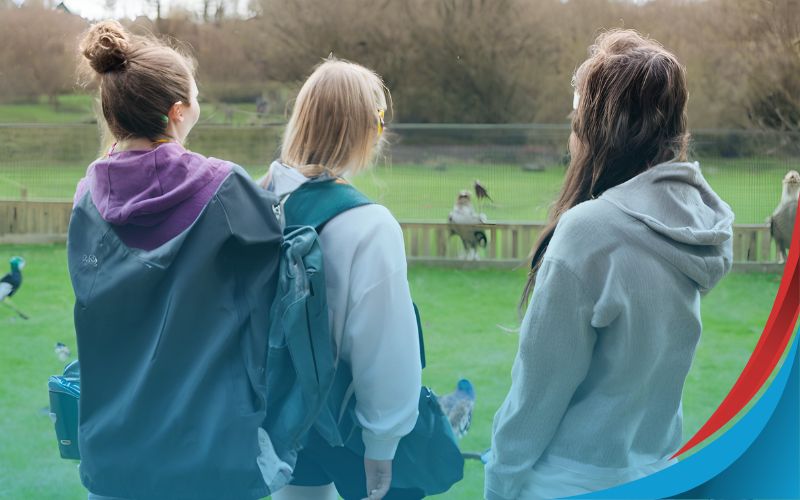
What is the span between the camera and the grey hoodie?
0.75 m

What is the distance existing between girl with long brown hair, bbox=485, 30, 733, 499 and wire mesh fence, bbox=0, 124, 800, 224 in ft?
14.7

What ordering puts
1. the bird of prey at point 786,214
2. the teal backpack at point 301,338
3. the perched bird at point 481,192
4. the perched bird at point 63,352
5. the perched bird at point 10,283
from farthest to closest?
the perched bird at point 481,192
the bird of prey at point 786,214
the perched bird at point 10,283
the perched bird at point 63,352
the teal backpack at point 301,338

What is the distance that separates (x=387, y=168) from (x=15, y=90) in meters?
2.38

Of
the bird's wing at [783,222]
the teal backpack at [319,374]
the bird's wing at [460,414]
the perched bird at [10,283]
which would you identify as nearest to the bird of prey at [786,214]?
the bird's wing at [783,222]

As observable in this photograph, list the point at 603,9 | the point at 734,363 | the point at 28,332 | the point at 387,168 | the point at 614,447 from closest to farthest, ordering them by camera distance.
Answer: the point at 614,447 → the point at 734,363 → the point at 28,332 → the point at 603,9 → the point at 387,168

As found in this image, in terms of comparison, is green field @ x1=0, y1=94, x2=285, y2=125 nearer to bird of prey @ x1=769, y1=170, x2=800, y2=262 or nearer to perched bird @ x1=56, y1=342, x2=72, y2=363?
perched bird @ x1=56, y1=342, x2=72, y2=363

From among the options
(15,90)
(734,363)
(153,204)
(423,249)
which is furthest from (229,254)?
(15,90)

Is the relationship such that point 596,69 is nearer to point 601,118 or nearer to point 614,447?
point 601,118

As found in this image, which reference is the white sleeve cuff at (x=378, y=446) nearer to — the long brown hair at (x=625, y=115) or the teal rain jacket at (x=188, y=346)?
the teal rain jacket at (x=188, y=346)

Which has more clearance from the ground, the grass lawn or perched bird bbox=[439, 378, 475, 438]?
perched bird bbox=[439, 378, 475, 438]

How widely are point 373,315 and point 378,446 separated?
14cm

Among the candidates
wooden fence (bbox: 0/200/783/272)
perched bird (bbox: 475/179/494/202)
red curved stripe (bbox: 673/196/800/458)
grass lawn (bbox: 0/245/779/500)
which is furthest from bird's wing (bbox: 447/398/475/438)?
perched bird (bbox: 475/179/494/202)

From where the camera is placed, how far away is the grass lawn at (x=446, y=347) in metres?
2.33

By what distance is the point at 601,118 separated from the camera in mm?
782
